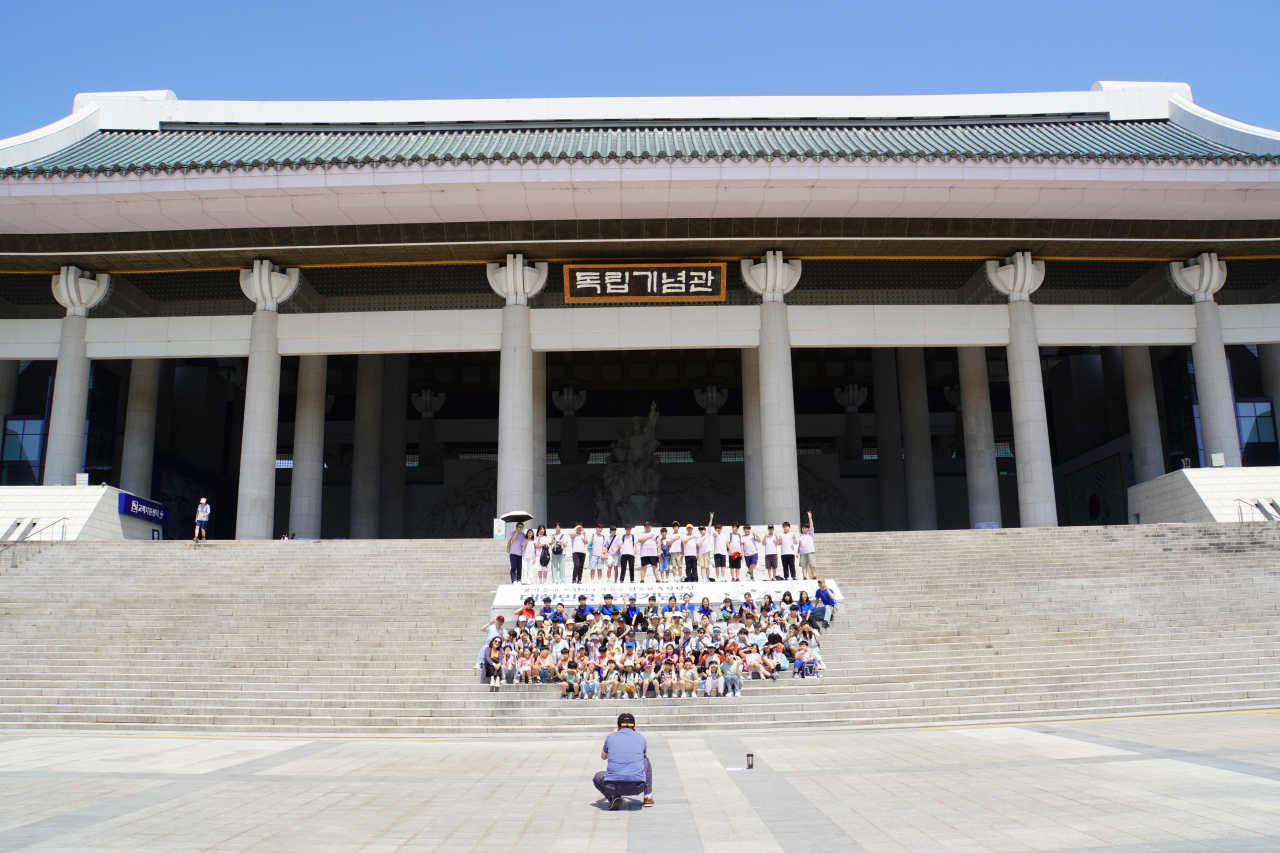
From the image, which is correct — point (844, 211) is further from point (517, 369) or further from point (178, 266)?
point (178, 266)

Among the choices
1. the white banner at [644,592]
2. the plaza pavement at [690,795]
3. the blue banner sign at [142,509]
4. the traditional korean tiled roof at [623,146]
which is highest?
the traditional korean tiled roof at [623,146]

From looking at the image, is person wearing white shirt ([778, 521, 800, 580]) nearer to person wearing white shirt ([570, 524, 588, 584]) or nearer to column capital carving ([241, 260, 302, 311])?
person wearing white shirt ([570, 524, 588, 584])

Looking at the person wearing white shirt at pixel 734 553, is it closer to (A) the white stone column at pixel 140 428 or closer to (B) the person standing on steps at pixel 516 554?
(B) the person standing on steps at pixel 516 554

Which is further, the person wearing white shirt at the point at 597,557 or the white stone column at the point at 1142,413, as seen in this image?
the white stone column at the point at 1142,413

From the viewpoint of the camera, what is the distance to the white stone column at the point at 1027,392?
2431cm

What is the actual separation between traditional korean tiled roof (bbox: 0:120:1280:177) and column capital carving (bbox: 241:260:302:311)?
295 centimetres

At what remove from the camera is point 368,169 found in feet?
73.3

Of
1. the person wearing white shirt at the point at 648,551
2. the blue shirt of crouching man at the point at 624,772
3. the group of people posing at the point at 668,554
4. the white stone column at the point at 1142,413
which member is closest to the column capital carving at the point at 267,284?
the group of people posing at the point at 668,554

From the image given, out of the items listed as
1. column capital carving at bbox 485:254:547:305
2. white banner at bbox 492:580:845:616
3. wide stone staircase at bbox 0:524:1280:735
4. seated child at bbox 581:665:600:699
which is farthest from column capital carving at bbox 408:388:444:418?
seated child at bbox 581:665:600:699

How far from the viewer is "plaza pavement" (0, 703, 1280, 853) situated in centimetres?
633

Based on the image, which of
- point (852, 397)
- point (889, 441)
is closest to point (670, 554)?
point (889, 441)

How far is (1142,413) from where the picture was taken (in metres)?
29.1

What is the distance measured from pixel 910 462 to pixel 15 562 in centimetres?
2671

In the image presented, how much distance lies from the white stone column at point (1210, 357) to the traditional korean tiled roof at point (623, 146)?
3283mm
